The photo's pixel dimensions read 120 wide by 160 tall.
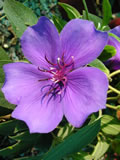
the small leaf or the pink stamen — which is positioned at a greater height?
the pink stamen

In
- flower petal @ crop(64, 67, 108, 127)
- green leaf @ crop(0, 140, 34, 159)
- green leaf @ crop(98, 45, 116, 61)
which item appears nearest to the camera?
flower petal @ crop(64, 67, 108, 127)

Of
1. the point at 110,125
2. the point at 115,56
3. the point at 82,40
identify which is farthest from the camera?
the point at 110,125

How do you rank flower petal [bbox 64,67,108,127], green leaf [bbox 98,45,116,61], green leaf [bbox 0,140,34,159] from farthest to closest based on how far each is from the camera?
green leaf [bbox 0,140,34,159]
green leaf [bbox 98,45,116,61]
flower petal [bbox 64,67,108,127]

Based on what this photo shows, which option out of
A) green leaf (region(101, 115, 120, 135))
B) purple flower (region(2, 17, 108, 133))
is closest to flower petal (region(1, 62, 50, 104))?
purple flower (region(2, 17, 108, 133))

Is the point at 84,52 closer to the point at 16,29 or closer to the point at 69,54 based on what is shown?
the point at 69,54

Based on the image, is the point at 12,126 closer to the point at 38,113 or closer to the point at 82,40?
the point at 38,113

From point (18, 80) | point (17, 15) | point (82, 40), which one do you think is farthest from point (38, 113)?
point (17, 15)

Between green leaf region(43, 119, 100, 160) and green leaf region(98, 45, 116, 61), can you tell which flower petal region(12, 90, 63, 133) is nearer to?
green leaf region(43, 119, 100, 160)
